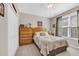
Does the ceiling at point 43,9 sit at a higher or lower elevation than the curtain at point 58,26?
higher

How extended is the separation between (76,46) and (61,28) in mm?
531

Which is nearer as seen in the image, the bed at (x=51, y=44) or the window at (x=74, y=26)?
the window at (x=74, y=26)

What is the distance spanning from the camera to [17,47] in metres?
2.60

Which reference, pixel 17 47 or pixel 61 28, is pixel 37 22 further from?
pixel 17 47

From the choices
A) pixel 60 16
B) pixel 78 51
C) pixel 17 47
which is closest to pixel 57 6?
pixel 60 16

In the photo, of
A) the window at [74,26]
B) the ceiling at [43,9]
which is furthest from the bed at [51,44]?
the ceiling at [43,9]

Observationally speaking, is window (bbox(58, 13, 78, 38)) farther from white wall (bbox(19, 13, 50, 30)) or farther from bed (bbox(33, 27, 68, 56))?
white wall (bbox(19, 13, 50, 30))

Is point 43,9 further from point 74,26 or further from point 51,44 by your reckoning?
point 51,44

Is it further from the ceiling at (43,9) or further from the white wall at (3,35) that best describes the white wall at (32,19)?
the white wall at (3,35)

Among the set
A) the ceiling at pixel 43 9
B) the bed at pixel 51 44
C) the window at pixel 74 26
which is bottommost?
the bed at pixel 51 44

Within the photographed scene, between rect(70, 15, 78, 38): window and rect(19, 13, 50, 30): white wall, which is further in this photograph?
rect(19, 13, 50, 30): white wall

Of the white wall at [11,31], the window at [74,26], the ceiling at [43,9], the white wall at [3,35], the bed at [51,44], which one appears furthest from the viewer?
the bed at [51,44]

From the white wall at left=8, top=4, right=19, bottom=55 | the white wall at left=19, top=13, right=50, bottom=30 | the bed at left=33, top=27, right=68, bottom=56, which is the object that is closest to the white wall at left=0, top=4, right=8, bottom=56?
the white wall at left=8, top=4, right=19, bottom=55

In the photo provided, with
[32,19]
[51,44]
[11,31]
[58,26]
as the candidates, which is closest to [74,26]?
[58,26]
